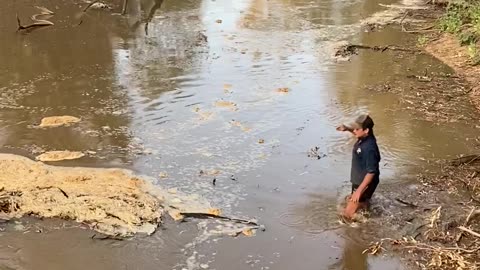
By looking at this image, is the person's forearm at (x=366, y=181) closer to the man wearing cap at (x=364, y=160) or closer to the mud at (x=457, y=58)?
the man wearing cap at (x=364, y=160)

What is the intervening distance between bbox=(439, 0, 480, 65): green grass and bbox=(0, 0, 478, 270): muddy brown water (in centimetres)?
91

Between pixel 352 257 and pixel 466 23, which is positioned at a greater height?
pixel 466 23

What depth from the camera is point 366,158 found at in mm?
6363

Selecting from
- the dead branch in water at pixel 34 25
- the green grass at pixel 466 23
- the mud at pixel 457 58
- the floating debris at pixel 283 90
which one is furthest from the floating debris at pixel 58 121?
the green grass at pixel 466 23

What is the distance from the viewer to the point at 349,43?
15695mm

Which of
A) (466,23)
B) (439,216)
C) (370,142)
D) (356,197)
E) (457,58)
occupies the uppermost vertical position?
(370,142)

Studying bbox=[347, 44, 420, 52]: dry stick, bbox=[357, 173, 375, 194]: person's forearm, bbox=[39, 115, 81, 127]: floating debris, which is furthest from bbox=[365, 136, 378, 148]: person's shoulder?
bbox=[347, 44, 420, 52]: dry stick

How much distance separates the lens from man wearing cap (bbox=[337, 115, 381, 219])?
630 cm

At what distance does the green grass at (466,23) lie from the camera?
13.9 m

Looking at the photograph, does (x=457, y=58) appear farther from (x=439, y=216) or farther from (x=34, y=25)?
(x=34, y=25)

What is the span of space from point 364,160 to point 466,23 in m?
10.9

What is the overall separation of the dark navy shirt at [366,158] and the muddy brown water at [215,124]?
630mm

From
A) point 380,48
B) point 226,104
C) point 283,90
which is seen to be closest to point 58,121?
point 226,104

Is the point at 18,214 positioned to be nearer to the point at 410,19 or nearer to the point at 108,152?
the point at 108,152
